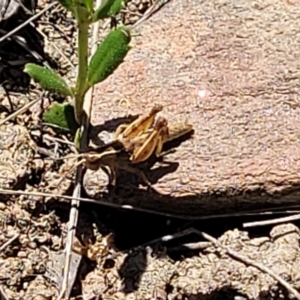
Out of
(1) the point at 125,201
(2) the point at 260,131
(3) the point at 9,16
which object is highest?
(3) the point at 9,16

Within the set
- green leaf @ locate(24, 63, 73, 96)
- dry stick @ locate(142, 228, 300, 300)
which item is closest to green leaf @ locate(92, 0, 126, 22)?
green leaf @ locate(24, 63, 73, 96)

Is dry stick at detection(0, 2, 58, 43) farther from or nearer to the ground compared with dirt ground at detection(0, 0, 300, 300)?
farther from the ground

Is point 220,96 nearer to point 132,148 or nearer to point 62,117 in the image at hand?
point 132,148

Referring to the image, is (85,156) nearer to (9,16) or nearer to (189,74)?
(189,74)

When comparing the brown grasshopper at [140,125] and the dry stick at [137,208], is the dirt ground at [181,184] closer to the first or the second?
the dry stick at [137,208]

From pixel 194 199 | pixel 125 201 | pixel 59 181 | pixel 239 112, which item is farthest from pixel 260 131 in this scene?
pixel 59 181

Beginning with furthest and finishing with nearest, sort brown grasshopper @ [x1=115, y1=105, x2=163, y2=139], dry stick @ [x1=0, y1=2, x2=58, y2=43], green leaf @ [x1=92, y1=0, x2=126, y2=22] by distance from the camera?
dry stick @ [x1=0, y1=2, x2=58, y2=43]
brown grasshopper @ [x1=115, y1=105, x2=163, y2=139]
green leaf @ [x1=92, y1=0, x2=126, y2=22]

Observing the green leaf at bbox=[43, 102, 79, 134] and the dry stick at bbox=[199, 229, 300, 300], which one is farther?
the green leaf at bbox=[43, 102, 79, 134]

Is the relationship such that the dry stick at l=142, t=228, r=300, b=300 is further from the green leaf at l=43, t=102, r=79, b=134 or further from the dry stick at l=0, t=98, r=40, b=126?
the dry stick at l=0, t=98, r=40, b=126
